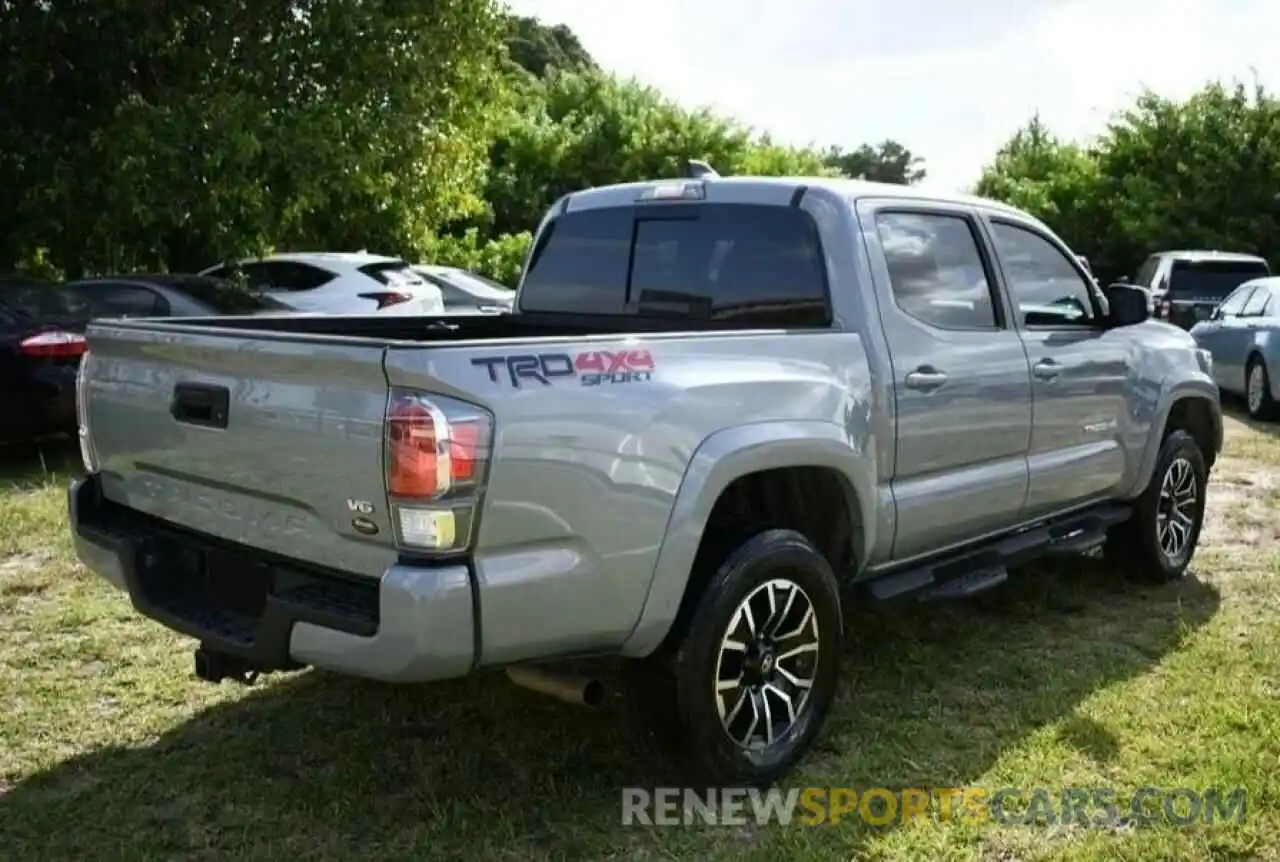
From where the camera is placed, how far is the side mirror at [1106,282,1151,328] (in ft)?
17.5

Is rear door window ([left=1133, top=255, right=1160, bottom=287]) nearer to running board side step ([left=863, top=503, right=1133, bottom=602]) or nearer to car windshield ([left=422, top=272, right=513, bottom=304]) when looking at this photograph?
car windshield ([left=422, top=272, right=513, bottom=304])

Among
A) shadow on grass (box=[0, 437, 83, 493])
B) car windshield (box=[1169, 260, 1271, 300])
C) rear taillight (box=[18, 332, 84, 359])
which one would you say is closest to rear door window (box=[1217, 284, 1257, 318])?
car windshield (box=[1169, 260, 1271, 300])

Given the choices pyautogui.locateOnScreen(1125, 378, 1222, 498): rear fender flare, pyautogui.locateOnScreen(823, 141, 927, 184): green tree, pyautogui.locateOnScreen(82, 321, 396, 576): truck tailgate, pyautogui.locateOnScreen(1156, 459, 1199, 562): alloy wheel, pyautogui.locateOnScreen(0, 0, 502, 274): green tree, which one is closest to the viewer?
pyautogui.locateOnScreen(82, 321, 396, 576): truck tailgate

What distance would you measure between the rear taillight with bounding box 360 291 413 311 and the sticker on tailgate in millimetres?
8644

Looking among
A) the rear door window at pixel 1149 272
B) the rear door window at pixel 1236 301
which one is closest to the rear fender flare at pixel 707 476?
the rear door window at pixel 1236 301

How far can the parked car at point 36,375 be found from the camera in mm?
8281

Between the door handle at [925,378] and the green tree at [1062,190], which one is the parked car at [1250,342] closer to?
the door handle at [925,378]

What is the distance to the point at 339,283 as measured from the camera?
1188cm

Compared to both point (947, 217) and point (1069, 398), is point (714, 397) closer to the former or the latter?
point (947, 217)

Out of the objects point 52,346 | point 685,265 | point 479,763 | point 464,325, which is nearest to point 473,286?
point 52,346

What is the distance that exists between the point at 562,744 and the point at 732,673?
28.5 inches

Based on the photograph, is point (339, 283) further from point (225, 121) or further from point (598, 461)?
point (598, 461)

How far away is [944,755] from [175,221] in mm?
9897

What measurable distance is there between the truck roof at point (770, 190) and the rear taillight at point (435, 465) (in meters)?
1.78
